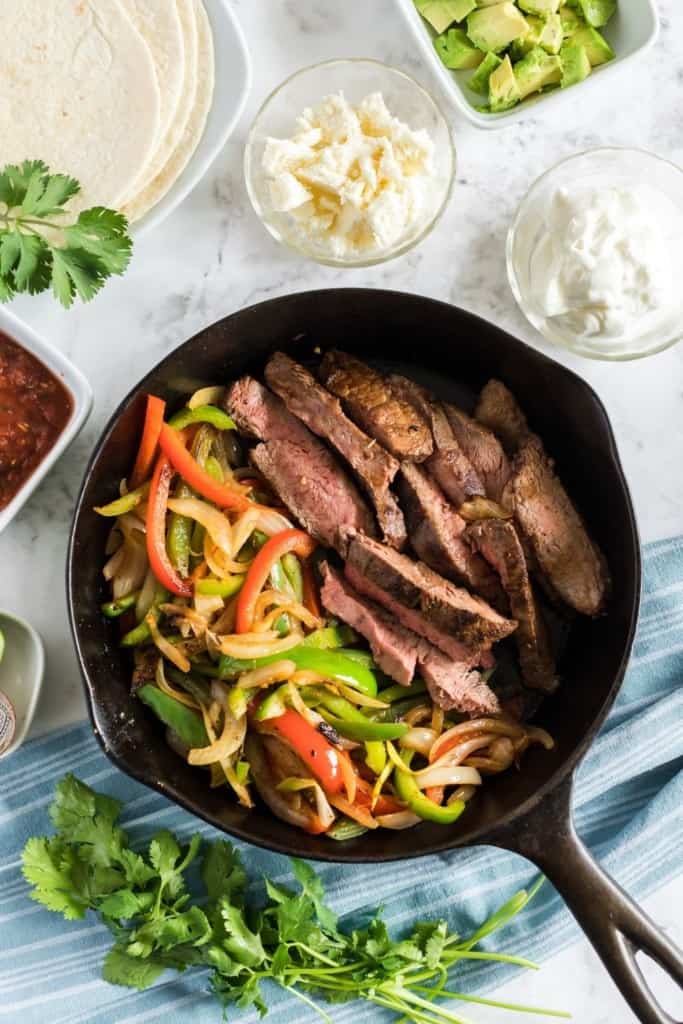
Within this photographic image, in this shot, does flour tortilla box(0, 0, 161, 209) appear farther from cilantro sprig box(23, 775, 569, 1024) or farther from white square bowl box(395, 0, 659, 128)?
cilantro sprig box(23, 775, 569, 1024)

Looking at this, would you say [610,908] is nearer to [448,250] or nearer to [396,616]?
[396,616]

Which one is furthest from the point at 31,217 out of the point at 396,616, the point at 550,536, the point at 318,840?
the point at 318,840

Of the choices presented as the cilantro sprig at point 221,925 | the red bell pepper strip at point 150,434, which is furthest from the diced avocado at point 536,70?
the cilantro sprig at point 221,925

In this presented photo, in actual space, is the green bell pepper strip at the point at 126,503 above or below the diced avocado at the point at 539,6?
→ below

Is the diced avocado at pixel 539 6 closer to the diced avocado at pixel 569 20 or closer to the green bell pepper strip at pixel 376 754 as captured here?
the diced avocado at pixel 569 20

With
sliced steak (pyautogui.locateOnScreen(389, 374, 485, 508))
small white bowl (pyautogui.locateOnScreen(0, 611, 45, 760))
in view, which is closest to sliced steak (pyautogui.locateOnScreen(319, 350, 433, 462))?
sliced steak (pyautogui.locateOnScreen(389, 374, 485, 508))
